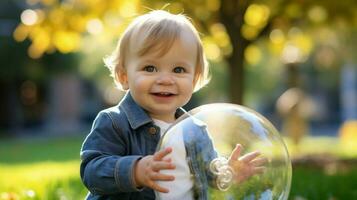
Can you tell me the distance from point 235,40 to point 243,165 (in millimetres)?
5544

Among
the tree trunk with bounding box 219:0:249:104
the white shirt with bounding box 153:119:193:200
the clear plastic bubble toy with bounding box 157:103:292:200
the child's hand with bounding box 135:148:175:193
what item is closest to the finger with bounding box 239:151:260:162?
the clear plastic bubble toy with bounding box 157:103:292:200

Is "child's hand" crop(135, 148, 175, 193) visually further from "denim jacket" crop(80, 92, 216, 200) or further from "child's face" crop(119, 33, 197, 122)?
"child's face" crop(119, 33, 197, 122)

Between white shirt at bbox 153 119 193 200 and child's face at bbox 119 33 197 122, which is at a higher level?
child's face at bbox 119 33 197 122

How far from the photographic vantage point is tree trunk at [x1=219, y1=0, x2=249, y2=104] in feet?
26.2

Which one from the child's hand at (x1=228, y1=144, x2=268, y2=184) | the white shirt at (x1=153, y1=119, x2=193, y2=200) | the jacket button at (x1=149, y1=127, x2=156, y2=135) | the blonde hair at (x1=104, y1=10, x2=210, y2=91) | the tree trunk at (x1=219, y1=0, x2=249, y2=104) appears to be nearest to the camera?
the white shirt at (x1=153, y1=119, x2=193, y2=200)

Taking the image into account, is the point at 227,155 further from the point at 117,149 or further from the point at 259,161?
the point at 117,149

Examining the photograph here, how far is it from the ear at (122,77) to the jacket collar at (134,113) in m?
0.09

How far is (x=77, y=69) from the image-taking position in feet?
95.1

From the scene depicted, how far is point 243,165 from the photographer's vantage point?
2.59 meters

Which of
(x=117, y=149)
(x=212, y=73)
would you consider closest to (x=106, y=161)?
(x=117, y=149)

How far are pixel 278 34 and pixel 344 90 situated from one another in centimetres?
2713

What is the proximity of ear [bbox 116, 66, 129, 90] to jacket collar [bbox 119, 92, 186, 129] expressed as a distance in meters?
0.09

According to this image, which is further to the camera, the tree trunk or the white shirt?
the tree trunk

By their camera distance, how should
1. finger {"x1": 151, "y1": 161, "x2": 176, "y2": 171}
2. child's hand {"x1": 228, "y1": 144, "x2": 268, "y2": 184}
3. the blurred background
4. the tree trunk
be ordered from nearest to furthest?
finger {"x1": 151, "y1": 161, "x2": 176, "y2": 171}
child's hand {"x1": 228, "y1": 144, "x2": 268, "y2": 184}
the blurred background
the tree trunk
